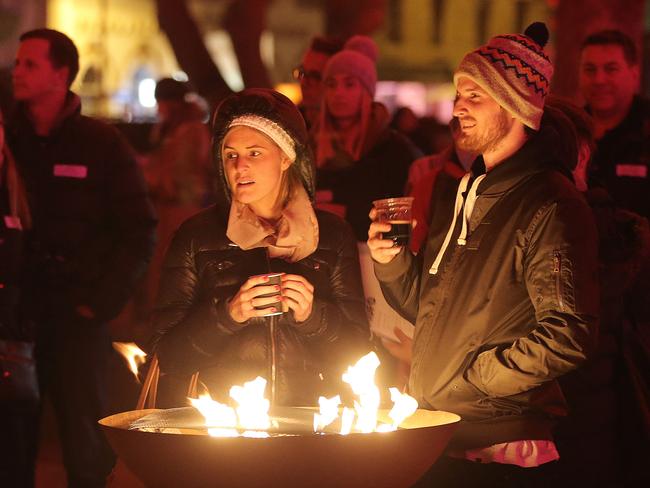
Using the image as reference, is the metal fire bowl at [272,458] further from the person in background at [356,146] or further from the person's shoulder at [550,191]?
the person in background at [356,146]

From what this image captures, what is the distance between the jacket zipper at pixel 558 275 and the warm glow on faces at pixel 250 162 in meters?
1.19

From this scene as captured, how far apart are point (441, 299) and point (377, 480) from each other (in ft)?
2.60

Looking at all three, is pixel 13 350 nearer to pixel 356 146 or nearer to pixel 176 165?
pixel 356 146

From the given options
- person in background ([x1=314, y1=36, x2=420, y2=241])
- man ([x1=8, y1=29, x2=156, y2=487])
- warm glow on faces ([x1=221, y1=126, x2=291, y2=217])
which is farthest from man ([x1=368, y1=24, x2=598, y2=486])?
man ([x1=8, y1=29, x2=156, y2=487])

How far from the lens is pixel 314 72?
850 cm

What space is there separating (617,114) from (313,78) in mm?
1895

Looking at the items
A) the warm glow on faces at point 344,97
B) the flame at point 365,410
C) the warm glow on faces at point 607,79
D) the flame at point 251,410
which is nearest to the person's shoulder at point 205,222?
the flame at point 251,410

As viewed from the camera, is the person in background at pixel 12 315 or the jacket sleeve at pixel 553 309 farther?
the person in background at pixel 12 315

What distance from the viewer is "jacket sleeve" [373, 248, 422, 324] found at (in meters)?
4.98

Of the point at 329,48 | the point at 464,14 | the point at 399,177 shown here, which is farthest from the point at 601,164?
the point at 464,14

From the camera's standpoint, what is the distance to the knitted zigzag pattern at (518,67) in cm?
476

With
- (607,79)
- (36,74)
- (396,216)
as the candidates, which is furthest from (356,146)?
(396,216)

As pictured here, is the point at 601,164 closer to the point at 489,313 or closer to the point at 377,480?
the point at 489,313

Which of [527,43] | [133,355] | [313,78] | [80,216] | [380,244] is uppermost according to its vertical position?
[313,78]
